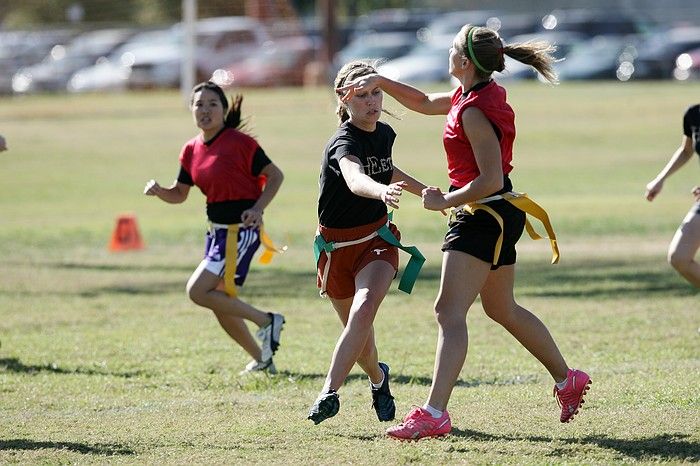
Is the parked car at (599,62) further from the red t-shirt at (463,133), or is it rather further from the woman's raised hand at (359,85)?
the red t-shirt at (463,133)

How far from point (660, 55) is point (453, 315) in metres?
41.2

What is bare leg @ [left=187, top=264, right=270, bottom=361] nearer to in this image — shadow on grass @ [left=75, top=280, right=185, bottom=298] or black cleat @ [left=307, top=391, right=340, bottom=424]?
black cleat @ [left=307, top=391, right=340, bottom=424]

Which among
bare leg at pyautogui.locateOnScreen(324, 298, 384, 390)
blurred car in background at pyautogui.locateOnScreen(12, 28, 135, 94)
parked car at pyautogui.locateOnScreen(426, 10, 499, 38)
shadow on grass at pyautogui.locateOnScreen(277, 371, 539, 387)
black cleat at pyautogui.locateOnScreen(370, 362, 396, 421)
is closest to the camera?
black cleat at pyautogui.locateOnScreen(370, 362, 396, 421)

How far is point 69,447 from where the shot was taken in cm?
623

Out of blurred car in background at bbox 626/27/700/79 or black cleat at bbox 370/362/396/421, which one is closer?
black cleat at bbox 370/362/396/421

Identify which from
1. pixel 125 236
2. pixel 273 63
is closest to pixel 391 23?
pixel 273 63

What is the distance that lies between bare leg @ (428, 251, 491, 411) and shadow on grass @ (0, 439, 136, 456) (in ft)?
5.02

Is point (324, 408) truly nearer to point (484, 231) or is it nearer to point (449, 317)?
point (449, 317)

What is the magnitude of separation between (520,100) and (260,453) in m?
34.2

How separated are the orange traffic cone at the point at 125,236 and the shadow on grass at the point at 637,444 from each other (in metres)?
9.96

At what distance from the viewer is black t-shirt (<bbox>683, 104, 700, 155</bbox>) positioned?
359 inches

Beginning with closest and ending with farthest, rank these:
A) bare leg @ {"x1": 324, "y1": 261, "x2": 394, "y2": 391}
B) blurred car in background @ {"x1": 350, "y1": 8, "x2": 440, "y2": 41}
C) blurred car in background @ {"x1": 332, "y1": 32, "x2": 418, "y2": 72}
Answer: bare leg @ {"x1": 324, "y1": 261, "x2": 394, "y2": 391}
blurred car in background @ {"x1": 332, "y1": 32, "x2": 418, "y2": 72}
blurred car in background @ {"x1": 350, "y1": 8, "x2": 440, "y2": 41}

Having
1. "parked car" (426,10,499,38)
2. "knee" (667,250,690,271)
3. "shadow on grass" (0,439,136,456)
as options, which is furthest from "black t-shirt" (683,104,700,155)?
"parked car" (426,10,499,38)

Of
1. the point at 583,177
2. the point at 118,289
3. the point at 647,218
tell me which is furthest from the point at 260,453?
the point at 583,177
